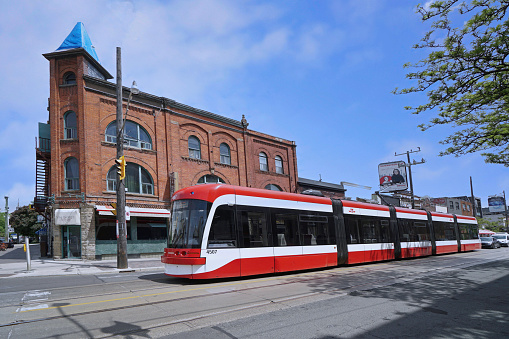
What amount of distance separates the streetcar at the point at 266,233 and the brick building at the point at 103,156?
12.8 meters

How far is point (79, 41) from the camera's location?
23.4 metres

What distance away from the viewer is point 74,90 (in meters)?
22.3

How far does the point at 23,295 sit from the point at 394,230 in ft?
55.7

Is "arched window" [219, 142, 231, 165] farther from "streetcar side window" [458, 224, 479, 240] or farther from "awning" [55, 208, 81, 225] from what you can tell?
"streetcar side window" [458, 224, 479, 240]

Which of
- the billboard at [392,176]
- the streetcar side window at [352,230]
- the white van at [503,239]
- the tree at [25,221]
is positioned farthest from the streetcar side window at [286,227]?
the tree at [25,221]

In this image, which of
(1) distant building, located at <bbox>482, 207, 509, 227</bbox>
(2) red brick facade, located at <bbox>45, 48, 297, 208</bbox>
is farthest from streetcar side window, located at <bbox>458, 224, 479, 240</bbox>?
(1) distant building, located at <bbox>482, 207, 509, 227</bbox>

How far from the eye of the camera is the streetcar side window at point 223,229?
34.2ft

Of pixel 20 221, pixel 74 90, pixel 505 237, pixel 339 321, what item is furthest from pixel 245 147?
pixel 20 221

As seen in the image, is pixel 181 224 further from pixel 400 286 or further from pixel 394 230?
pixel 394 230

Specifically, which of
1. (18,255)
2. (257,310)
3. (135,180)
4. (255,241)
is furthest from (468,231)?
(18,255)

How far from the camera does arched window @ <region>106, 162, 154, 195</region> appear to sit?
22703mm

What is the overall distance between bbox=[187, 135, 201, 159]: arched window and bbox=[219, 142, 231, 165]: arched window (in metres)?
2.38

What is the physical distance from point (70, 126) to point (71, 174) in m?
3.16

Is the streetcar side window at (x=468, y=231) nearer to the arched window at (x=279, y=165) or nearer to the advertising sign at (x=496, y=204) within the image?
the arched window at (x=279, y=165)
